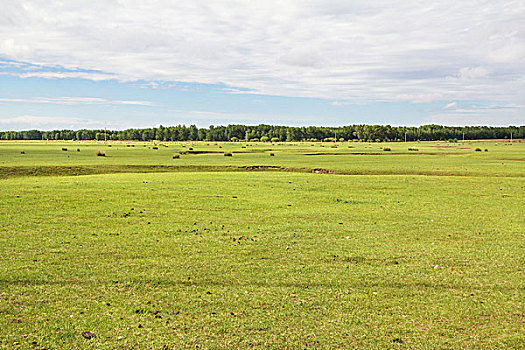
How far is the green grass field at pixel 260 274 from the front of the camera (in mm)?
7598

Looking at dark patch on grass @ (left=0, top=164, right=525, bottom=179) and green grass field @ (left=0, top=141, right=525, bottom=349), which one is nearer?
green grass field @ (left=0, top=141, right=525, bottom=349)

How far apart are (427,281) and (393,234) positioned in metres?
4.85

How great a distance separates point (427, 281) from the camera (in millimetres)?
10219

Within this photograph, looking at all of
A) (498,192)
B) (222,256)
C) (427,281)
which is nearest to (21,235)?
(222,256)

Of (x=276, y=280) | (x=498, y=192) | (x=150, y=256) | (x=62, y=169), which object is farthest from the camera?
(x=62, y=169)

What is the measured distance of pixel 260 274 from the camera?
10.6 meters

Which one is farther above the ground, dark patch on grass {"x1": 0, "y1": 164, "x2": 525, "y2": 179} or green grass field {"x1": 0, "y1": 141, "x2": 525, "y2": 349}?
dark patch on grass {"x1": 0, "y1": 164, "x2": 525, "y2": 179}

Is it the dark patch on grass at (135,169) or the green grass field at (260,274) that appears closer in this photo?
the green grass field at (260,274)

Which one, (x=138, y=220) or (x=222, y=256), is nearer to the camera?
(x=222, y=256)

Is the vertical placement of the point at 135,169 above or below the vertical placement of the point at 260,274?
above

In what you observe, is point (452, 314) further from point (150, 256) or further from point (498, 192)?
point (498, 192)

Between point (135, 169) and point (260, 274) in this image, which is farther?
point (135, 169)

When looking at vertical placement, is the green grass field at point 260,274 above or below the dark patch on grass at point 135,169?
below

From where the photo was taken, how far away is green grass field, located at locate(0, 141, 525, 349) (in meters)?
7.60
